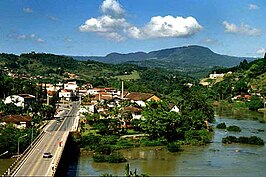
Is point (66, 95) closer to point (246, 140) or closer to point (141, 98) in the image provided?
point (141, 98)

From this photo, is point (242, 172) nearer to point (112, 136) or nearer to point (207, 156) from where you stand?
point (207, 156)

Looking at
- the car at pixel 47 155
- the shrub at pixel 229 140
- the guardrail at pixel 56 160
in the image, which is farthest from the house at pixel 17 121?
the shrub at pixel 229 140

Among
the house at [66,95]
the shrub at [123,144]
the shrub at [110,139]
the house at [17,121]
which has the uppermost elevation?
the house at [66,95]

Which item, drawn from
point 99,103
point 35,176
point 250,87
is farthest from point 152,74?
point 35,176

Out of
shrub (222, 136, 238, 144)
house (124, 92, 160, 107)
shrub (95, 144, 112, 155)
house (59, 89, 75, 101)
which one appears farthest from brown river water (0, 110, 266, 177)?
house (59, 89, 75, 101)

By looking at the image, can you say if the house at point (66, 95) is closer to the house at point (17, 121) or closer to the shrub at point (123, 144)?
the house at point (17, 121)

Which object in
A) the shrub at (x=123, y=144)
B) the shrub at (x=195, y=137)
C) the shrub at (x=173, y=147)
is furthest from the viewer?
the shrub at (x=195, y=137)

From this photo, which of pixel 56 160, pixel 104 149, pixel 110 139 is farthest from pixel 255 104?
pixel 56 160
